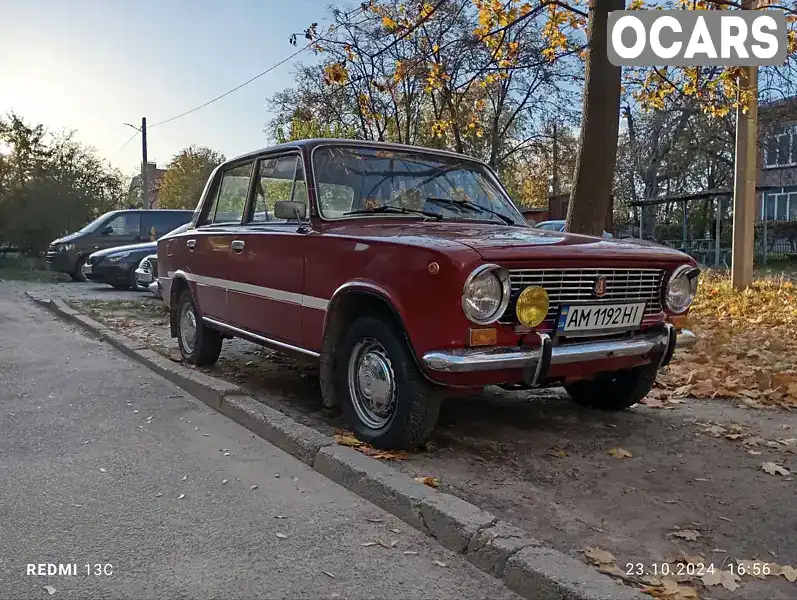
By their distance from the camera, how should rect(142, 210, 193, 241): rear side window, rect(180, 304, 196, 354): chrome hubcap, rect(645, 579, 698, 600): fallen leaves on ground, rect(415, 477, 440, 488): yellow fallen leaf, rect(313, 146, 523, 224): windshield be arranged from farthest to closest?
rect(142, 210, 193, 241): rear side window, rect(180, 304, 196, 354): chrome hubcap, rect(313, 146, 523, 224): windshield, rect(415, 477, 440, 488): yellow fallen leaf, rect(645, 579, 698, 600): fallen leaves on ground

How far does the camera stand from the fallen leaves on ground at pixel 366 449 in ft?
13.3

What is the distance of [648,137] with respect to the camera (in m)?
29.0

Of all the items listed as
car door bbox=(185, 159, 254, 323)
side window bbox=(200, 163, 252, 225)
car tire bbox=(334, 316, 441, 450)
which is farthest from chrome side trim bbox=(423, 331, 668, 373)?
side window bbox=(200, 163, 252, 225)

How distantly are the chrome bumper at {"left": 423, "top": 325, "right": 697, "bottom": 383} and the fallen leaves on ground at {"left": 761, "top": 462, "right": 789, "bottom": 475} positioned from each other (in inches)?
34.5

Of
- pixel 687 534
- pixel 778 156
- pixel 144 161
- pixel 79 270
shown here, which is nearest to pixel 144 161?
pixel 144 161

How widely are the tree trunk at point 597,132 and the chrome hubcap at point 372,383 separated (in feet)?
15.3

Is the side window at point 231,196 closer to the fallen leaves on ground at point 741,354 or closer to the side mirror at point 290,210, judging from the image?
the side mirror at point 290,210

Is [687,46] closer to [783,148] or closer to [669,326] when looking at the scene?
[669,326]

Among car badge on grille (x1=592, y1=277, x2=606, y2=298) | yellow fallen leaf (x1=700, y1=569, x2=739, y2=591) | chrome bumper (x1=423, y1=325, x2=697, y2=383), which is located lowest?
yellow fallen leaf (x1=700, y1=569, x2=739, y2=591)

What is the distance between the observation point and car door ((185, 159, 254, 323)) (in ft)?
19.4

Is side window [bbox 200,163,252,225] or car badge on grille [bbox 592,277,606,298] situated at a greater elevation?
side window [bbox 200,163,252,225]

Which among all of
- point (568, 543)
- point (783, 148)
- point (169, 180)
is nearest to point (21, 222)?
point (568, 543)

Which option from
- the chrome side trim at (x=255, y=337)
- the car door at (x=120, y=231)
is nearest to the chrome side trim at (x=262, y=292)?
the chrome side trim at (x=255, y=337)

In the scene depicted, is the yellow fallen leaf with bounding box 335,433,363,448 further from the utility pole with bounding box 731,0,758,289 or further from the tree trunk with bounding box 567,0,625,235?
the utility pole with bounding box 731,0,758,289
